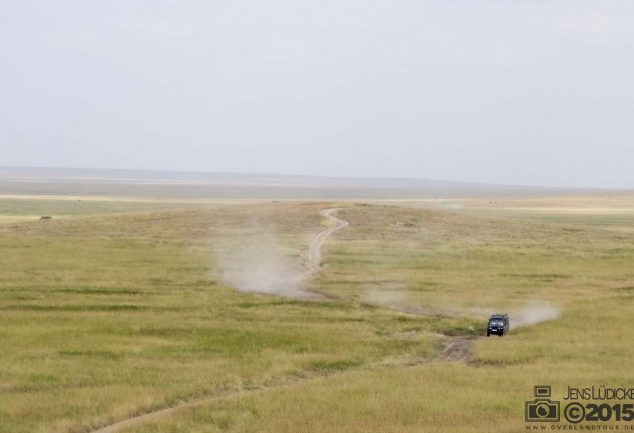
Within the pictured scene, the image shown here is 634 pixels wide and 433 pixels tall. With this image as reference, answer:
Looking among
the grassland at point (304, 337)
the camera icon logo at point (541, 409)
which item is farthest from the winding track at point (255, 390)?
the camera icon logo at point (541, 409)

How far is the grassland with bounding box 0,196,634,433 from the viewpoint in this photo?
28047mm

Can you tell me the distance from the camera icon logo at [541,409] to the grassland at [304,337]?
411 mm

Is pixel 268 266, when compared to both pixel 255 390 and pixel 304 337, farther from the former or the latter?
pixel 255 390

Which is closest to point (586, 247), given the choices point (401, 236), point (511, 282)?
point (401, 236)

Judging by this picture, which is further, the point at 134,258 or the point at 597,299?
the point at 134,258

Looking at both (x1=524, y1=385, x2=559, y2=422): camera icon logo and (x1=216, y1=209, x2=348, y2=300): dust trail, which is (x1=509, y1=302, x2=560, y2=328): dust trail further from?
(x1=524, y1=385, x2=559, y2=422): camera icon logo

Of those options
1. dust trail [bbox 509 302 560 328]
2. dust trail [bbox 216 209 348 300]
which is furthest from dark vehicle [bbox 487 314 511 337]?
dust trail [bbox 216 209 348 300]

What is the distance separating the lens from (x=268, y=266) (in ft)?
231

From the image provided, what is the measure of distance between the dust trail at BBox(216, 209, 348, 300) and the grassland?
4.59 feet

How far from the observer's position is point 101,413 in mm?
27594

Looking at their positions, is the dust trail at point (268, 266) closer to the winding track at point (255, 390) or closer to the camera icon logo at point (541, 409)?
the winding track at point (255, 390)

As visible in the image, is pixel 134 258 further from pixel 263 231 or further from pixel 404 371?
pixel 404 371

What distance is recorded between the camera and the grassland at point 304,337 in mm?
28047

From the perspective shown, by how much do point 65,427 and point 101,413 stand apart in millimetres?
1521
